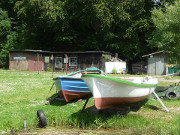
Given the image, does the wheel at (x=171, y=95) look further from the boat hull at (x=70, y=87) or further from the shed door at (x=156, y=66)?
the shed door at (x=156, y=66)

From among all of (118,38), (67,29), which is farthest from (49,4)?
(118,38)

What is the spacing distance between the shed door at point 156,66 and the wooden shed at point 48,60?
566 centimetres

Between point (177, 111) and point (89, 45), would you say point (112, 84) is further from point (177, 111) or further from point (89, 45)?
point (89, 45)

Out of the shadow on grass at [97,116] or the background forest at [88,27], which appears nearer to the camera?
the shadow on grass at [97,116]

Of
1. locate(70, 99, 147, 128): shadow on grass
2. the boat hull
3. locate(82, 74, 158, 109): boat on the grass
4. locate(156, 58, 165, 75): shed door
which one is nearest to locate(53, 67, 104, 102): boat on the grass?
the boat hull

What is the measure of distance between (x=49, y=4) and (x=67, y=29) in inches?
196

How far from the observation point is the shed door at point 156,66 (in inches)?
1157

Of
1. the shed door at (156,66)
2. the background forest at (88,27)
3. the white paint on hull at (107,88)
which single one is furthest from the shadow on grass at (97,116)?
the shed door at (156,66)

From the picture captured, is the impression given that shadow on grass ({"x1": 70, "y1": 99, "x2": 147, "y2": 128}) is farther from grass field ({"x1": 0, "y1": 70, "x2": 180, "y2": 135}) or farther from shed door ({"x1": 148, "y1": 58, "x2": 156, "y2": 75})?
shed door ({"x1": 148, "y1": 58, "x2": 156, "y2": 75})

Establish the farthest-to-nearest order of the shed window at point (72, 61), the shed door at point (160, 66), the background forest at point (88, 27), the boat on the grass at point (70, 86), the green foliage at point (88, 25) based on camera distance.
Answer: the shed window at point (72, 61) < the green foliage at point (88, 25) < the background forest at point (88, 27) < the shed door at point (160, 66) < the boat on the grass at point (70, 86)

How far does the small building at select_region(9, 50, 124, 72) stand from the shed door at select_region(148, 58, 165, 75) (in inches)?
223

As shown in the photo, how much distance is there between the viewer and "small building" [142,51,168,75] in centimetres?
2920

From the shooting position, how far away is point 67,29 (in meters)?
35.4

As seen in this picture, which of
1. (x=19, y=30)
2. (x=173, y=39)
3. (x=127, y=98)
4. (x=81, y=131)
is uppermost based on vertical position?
(x=19, y=30)
